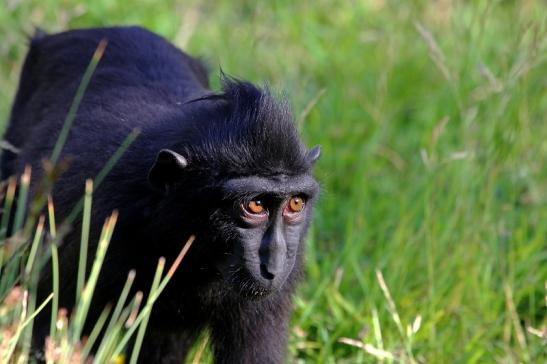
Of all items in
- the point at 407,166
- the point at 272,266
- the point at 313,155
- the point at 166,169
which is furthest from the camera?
the point at 407,166

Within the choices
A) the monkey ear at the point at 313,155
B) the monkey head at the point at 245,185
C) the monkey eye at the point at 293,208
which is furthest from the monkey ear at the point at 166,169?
the monkey ear at the point at 313,155

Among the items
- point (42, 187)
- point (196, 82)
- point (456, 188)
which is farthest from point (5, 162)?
point (42, 187)

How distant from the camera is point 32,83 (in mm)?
6156

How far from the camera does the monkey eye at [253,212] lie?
4320 mm

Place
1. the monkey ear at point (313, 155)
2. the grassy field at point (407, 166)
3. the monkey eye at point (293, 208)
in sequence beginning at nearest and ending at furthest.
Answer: the monkey eye at point (293, 208), the monkey ear at point (313, 155), the grassy field at point (407, 166)

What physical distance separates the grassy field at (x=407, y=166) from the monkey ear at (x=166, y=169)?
0.96 meters

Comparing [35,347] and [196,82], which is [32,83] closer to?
[196,82]

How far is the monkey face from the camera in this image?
4.30 meters

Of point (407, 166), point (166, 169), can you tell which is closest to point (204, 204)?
point (166, 169)

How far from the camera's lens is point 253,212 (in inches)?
171

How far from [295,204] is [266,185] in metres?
0.21

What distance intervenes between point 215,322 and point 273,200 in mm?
866

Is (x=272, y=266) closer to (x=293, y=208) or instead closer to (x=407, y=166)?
(x=293, y=208)

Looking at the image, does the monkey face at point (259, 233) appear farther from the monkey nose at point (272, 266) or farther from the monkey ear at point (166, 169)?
the monkey ear at point (166, 169)
